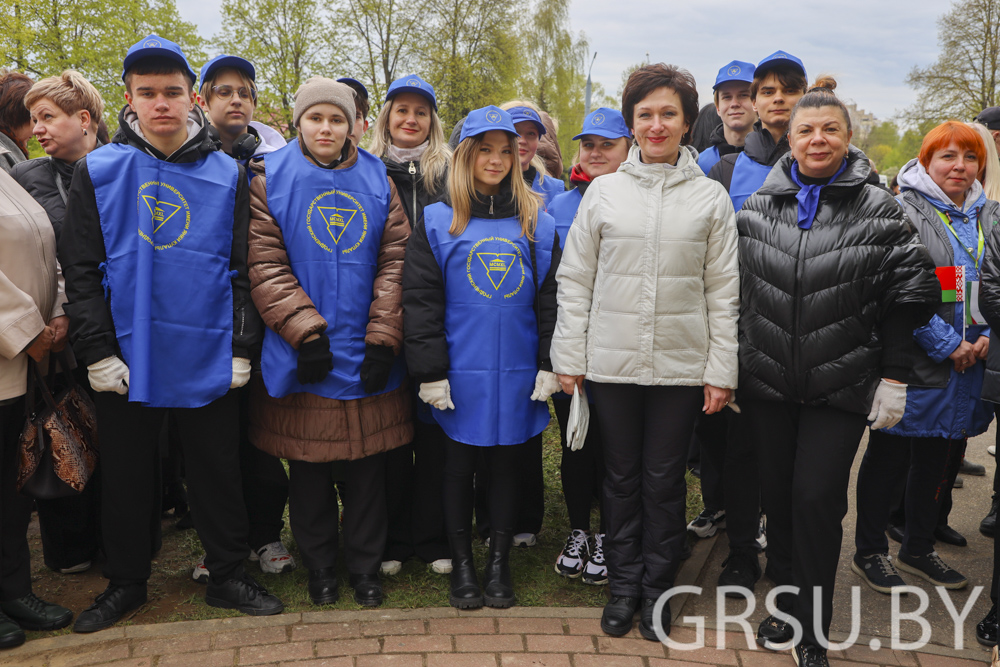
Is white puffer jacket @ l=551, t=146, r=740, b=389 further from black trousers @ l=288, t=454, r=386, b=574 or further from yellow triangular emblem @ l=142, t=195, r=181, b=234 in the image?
yellow triangular emblem @ l=142, t=195, r=181, b=234

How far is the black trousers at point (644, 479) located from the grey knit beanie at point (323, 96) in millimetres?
1704

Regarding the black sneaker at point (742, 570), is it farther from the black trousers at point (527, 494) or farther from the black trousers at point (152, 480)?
the black trousers at point (152, 480)

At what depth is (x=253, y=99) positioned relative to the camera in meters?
4.23

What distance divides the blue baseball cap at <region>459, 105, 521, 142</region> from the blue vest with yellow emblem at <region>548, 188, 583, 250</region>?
58cm

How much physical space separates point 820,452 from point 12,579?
11.5 feet

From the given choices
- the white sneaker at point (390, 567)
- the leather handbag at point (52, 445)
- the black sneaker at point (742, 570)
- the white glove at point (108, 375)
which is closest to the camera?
the white glove at point (108, 375)

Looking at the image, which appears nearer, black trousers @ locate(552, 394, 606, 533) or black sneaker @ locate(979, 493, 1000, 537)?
black trousers @ locate(552, 394, 606, 533)

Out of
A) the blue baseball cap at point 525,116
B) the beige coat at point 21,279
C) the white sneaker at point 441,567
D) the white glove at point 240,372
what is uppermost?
the blue baseball cap at point 525,116

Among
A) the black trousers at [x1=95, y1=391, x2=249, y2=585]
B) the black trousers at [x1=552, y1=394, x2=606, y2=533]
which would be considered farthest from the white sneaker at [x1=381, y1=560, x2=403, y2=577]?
the black trousers at [x1=552, y1=394, x2=606, y2=533]

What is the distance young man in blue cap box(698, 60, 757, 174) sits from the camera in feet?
14.6

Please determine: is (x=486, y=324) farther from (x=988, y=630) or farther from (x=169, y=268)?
(x=988, y=630)

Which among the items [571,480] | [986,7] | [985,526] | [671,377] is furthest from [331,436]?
[986,7]

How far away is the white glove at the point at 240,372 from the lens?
338 centimetres

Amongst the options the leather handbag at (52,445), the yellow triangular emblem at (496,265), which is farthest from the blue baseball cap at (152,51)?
the yellow triangular emblem at (496,265)
